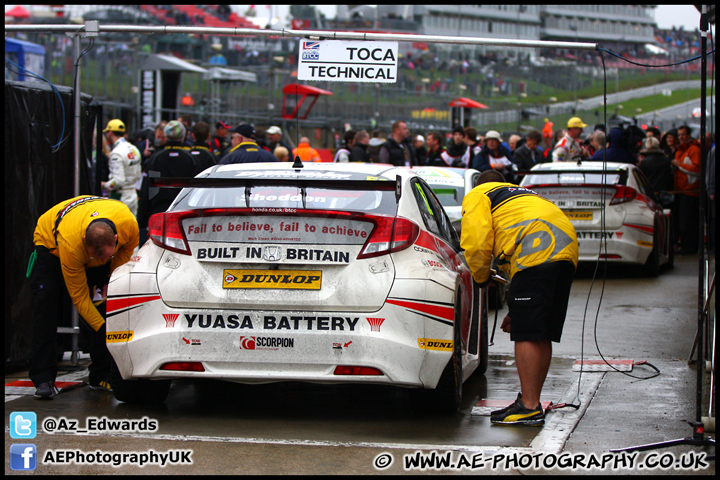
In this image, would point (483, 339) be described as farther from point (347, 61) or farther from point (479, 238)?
point (347, 61)

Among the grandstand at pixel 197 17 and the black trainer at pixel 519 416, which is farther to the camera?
the grandstand at pixel 197 17

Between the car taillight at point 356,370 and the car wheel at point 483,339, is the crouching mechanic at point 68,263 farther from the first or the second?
the car wheel at point 483,339

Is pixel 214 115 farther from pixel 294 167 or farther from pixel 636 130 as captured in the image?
pixel 294 167

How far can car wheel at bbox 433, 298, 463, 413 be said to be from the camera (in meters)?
6.25

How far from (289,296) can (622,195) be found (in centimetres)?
905

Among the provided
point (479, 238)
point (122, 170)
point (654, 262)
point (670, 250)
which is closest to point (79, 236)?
point (479, 238)

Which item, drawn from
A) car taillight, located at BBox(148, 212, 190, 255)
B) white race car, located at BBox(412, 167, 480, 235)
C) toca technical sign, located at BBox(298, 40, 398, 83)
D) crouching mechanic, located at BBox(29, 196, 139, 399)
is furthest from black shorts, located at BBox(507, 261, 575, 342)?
white race car, located at BBox(412, 167, 480, 235)

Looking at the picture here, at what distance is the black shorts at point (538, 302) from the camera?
634 cm

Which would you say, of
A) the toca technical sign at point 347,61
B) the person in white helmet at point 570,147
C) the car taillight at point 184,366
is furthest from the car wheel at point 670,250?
the car taillight at point 184,366

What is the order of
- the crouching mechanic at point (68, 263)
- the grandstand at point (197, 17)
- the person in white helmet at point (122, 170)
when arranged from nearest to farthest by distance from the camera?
the crouching mechanic at point (68, 263), the person in white helmet at point (122, 170), the grandstand at point (197, 17)

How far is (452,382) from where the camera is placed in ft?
20.7

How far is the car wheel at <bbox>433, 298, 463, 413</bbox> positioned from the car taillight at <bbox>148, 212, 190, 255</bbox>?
1.71m

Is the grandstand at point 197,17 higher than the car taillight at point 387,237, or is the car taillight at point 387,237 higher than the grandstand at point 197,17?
the grandstand at point 197,17

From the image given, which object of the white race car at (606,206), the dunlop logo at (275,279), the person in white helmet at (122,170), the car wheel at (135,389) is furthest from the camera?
the white race car at (606,206)
